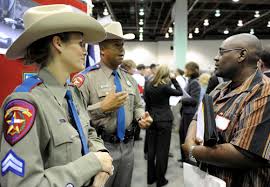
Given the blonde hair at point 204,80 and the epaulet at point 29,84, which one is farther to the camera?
the blonde hair at point 204,80

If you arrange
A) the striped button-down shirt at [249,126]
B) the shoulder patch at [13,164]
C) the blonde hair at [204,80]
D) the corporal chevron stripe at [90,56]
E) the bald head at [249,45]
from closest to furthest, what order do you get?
the shoulder patch at [13,164] → the striped button-down shirt at [249,126] → the bald head at [249,45] → the corporal chevron stripe at [90,56] → the blonde hair at [204,80]

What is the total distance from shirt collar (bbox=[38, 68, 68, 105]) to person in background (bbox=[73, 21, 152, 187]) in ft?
2.64

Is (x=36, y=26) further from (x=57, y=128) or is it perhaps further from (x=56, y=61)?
(x=57, y=128)

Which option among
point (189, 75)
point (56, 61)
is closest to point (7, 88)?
point (56, 61)

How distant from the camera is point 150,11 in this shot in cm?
1273

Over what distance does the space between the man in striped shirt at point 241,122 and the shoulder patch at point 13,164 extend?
3.35 ft

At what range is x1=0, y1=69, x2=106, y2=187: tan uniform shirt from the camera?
3.30 ft

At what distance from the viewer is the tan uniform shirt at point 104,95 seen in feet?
7.17

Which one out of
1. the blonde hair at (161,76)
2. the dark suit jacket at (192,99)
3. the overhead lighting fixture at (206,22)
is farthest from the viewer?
the overhead lighting fixture at (206,22)

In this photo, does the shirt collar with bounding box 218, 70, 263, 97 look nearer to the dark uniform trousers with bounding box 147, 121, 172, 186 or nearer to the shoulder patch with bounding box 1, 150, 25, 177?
the shoulder patch with bounding box 1, 150, 25, 177

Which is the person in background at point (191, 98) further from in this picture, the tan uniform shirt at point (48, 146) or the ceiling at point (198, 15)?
the ceiling at point (198, 15)

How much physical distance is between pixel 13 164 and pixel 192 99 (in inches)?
157

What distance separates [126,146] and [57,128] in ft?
4.02

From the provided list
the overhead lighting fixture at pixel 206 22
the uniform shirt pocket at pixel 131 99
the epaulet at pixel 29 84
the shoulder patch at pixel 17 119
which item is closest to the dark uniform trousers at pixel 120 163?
the uniform shirt pocket at pixel 131 99
